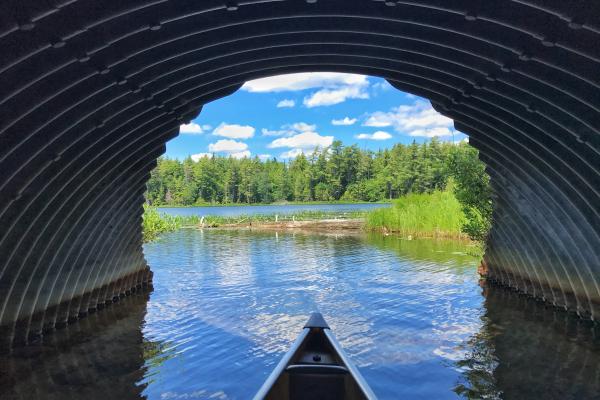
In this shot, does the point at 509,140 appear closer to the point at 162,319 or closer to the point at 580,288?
the point at 580,288

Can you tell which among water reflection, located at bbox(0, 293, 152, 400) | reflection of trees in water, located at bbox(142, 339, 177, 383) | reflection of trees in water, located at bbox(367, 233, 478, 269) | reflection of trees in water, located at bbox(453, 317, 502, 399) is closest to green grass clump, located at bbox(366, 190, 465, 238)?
reflection of trees in water, located at bbox(367, 233, 478, 269)

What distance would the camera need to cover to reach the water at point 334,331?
32.1 ft

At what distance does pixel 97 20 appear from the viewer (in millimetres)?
7059

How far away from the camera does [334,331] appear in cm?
1423

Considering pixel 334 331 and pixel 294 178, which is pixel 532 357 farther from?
pixel 294 178

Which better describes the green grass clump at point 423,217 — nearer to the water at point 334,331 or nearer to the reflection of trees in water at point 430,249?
the reflection of trees in water at point 430,249

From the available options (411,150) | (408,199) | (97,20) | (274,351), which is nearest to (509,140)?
(274,351)

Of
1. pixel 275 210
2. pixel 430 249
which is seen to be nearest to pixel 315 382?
pixel 430 249

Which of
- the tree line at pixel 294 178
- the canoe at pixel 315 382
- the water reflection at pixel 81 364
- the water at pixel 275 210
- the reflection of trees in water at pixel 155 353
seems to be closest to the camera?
the canoe at pixel 315 382

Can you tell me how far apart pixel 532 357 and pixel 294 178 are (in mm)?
138400

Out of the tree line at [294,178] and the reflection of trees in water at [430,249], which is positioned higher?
the tree line at [294,178]

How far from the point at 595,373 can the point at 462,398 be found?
3539mm

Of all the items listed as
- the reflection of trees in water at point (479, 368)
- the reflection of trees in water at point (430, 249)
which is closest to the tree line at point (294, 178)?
the reflection of trees in water at point (430, 249)

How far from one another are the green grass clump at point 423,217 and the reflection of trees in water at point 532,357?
59.0 ft
